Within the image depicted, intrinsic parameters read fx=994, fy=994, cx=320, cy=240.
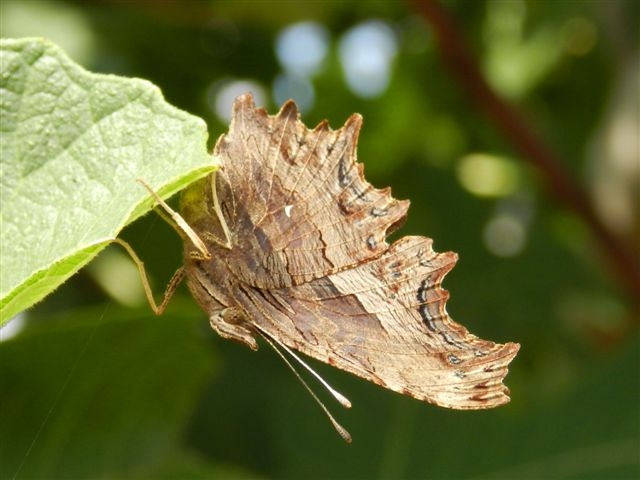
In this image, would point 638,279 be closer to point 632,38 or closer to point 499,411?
point 499,411

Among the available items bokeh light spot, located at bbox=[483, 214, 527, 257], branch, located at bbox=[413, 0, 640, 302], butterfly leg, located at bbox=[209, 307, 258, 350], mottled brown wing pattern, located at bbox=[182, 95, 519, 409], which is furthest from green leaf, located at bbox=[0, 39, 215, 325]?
bokeh light spot, located at bbox=[483, 214, 527, 257]

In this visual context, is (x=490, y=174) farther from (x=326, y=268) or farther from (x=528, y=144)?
(x=326, y=268)

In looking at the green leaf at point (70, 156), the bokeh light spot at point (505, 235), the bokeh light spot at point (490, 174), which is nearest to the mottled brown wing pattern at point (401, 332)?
the green leaf at point (70, 156)

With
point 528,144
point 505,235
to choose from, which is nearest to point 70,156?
point 528,144

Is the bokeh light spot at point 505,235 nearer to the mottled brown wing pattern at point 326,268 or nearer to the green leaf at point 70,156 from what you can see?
the mottled brown wing pattern at point 326,268

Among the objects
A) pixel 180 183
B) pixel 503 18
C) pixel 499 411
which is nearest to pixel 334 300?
pixel 180 183
